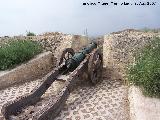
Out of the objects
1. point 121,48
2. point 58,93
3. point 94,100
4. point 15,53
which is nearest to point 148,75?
point 94,100

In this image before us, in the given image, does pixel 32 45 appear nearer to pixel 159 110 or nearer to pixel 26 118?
pixel 26 118

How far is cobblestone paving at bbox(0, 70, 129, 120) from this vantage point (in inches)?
299

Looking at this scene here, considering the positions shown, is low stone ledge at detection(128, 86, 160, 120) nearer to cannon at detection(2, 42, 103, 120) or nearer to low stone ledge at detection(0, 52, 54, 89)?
cannon at detection(2, 42, 103, 120)

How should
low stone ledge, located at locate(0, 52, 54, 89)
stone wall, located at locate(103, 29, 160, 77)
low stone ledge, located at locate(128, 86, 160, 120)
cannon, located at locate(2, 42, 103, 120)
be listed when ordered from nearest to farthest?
low stone ledge, located at locate(128, 86, 160, 120)
cannon, located at locate(2, 42, 103, 120)
low stone ledge, located at locate(0, 52, 54, 89)
stone wall, located at locate(103, 29, 160, 77)

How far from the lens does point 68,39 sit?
12672 millimetres

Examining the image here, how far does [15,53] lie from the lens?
10766 mm

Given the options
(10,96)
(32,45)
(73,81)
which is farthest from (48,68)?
(73,81)

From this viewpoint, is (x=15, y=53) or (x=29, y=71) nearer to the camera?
(x=29, y=71)

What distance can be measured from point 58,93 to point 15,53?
147 inches

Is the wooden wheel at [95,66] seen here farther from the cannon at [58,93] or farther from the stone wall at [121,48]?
the stone wall at [121,48]

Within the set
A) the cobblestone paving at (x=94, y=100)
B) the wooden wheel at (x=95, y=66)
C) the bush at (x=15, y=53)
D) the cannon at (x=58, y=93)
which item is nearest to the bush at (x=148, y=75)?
the cobblestone paving at (x=94, y=100)

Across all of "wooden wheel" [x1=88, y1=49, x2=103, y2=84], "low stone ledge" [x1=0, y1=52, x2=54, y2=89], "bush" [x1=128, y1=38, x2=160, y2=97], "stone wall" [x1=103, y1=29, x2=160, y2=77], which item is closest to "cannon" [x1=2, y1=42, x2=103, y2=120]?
"wooden wheel" [x1=88, y1=49, x2=103, y2=84]

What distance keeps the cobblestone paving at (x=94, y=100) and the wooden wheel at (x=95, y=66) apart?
0.23m

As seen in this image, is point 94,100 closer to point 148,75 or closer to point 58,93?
point 58,93
